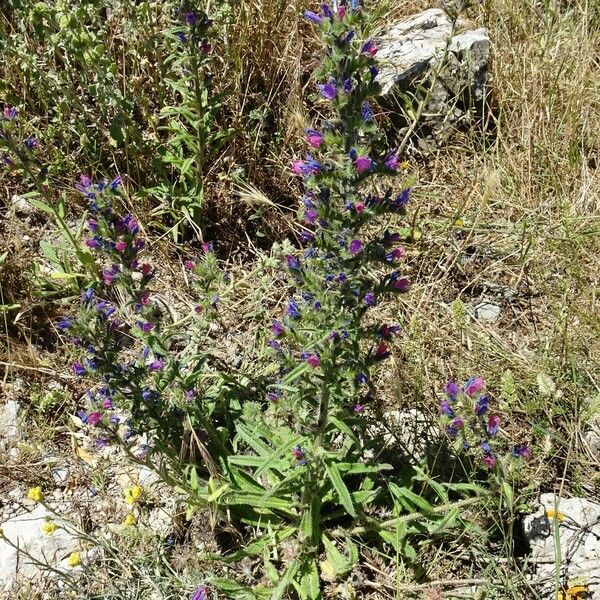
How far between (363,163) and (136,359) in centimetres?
141

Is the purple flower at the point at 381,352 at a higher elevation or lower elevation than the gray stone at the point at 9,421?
higher

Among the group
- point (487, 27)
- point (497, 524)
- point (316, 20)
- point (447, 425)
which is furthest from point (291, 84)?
point (497, 524)

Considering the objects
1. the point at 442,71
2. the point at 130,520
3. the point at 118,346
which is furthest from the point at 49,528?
the point at 442,71

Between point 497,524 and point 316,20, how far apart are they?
2.05 metres

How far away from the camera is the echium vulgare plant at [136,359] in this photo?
274cm

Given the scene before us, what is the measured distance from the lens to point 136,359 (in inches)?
121

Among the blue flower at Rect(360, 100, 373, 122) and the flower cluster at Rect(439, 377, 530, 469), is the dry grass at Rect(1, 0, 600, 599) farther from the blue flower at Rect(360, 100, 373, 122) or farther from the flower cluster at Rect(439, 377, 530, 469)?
the blue flower at Rect(360, 100, 373, 122)

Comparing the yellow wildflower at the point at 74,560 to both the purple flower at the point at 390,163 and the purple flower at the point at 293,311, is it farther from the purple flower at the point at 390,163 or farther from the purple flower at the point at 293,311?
the purple flower at the point at 390,163

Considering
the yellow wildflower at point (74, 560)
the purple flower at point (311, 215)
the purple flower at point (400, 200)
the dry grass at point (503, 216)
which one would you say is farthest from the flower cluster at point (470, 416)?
the yellow wildflower at point (74, 560)

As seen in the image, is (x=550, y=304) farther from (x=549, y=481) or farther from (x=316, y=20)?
(x=316, y=20)

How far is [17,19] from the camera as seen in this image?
455cm

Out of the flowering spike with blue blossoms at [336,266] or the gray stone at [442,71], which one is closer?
the flowering spike with blue blossoms at [336,266]

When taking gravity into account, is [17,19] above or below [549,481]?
above

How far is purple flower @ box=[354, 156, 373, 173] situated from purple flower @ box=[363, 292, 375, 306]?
1.52ft
